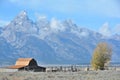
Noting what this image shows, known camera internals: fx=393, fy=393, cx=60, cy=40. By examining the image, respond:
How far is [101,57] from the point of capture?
11388 cm

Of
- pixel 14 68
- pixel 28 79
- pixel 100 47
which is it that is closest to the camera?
pixel 28 79

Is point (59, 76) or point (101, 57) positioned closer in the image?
point (59, 76)

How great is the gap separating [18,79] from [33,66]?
6081cm

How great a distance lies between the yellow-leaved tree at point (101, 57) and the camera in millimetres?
110688

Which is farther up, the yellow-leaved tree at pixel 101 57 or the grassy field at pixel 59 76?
the yellow-leaved tree at pixel 101 57

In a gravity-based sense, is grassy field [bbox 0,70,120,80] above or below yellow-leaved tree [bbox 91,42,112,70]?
below

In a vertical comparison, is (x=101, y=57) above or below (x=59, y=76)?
above

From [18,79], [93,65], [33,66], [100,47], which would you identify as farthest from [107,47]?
[18,79]

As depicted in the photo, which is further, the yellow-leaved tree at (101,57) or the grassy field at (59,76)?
the yellow-leaved tree at (101,57)

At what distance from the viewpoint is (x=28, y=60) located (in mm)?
111312

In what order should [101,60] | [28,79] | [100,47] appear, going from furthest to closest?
[100,47], [101,60], [28,79]

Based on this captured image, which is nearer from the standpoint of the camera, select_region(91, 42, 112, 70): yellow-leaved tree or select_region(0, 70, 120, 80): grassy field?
select_region(0, 70, 120, 80): grassy field

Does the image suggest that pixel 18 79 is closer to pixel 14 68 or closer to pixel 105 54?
pixel 14 68

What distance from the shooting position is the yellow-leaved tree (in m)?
111
